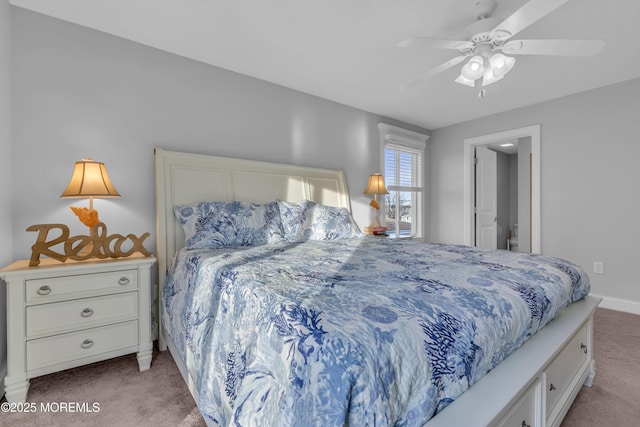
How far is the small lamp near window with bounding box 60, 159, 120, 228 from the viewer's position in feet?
5.93

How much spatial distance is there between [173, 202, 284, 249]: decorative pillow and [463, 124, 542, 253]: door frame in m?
3.19

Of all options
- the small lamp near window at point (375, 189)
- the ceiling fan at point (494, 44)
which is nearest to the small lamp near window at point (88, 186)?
the ceiling fan at point (494, 44)

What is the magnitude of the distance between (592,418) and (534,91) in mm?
3170

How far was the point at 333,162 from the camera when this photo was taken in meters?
3.59

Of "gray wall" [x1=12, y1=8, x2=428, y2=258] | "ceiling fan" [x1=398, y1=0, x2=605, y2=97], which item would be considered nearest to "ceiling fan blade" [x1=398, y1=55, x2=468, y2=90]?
"ceiling fan" [x1=398, y1=0, x2=605, y2=97]

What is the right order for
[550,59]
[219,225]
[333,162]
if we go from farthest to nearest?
1. [333,162]
2. [550,59]
3. [219,225]

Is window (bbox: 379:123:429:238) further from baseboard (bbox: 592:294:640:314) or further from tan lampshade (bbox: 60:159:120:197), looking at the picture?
tan lampshade (bbox: 60:159:120:197)

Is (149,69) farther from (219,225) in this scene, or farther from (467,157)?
(467,157)

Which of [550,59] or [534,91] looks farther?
[534,91]

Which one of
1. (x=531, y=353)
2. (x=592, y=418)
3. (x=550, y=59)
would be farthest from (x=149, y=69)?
(x=592, y=418)

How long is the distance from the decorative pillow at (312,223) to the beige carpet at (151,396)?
1.30 metres

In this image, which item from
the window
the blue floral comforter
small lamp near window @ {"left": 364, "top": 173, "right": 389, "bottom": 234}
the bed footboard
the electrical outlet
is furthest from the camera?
the window

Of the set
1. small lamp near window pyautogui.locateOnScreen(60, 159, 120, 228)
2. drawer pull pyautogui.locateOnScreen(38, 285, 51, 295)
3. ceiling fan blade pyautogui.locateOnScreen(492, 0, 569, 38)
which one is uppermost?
ceiling fan blade pyautogui.locateOnScreen(492, 0, 569, 38)

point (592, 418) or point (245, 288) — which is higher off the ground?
point (245, 288)
